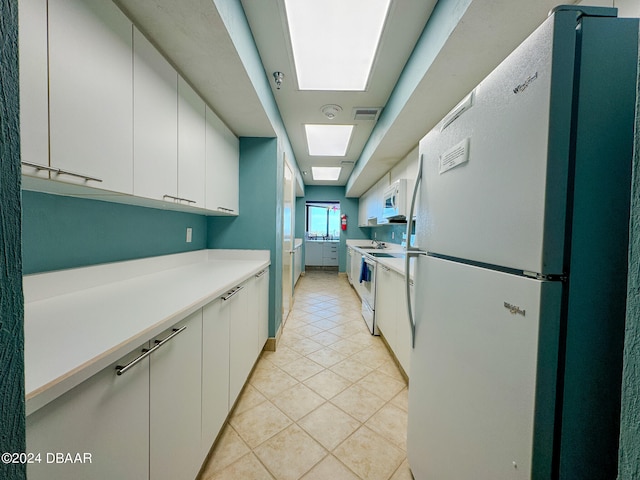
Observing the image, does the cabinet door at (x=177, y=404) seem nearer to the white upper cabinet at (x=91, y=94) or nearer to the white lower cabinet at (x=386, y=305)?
the white upper cabinet at (x=91, y=94)

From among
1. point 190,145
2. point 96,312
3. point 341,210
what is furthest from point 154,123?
point 341,210

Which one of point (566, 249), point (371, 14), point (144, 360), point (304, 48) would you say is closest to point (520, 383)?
point (566, 249)

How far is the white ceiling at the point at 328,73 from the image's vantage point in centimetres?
106

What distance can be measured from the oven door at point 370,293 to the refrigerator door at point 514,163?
6.65ft

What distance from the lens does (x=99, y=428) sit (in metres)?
0.58

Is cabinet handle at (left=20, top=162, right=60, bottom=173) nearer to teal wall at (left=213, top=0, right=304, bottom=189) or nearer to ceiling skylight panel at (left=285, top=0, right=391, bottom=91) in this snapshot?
teal wall at (left=213, top=0, right=304, bottom=189)

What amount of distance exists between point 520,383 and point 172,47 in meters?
1.96

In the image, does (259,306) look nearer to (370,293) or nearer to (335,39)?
(370,293)

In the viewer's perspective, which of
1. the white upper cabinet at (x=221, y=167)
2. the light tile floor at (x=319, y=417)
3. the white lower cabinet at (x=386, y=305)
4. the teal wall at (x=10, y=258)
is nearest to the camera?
the teal wall at (x=10, y=258)

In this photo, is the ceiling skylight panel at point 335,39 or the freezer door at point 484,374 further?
the ceiling skylight panel at point 335,39

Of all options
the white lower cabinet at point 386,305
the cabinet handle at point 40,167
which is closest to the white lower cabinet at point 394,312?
the white lower cabinet at point 386,305

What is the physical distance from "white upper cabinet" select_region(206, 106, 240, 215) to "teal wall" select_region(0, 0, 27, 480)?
1451 mm

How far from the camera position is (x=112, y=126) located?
36.9 inches

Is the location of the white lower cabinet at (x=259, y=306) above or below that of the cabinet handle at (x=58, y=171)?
below
